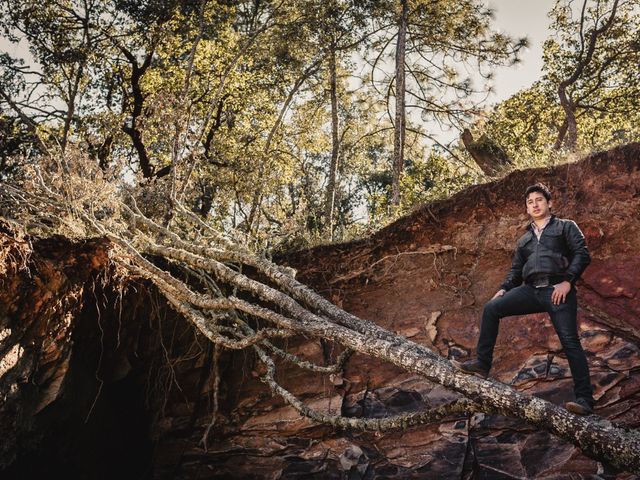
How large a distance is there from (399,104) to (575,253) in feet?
28.1

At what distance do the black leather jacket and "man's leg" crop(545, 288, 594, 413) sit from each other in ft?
0.60

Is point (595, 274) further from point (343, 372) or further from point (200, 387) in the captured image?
point (200, 387)

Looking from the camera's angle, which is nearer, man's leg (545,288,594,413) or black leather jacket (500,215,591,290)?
man's leg (545,288,594,413)

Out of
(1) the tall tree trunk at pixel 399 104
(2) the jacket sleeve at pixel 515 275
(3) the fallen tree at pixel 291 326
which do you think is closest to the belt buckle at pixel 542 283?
(2) the jacket sleeve at pixel 515 275

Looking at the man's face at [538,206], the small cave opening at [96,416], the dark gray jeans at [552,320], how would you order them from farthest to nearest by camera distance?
the small cave opening at [96,416], the man's face at [538,206], the dark gray jeans at [552,320]

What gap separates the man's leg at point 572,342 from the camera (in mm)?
3332

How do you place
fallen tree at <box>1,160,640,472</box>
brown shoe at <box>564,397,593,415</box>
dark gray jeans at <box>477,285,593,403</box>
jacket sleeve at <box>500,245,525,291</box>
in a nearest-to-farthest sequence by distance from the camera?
fallen tree at <box>1,160,640,472</box>
brown shoe at <box>564,397,593,415</box>
dark gray jeans at <box>477,285,593,403</box>
jacket sleeve at <box>500,245,525,291</box>

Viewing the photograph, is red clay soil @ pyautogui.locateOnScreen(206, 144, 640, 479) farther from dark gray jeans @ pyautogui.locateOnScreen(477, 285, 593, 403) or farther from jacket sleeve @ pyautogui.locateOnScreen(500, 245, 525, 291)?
jacket sleeve @ pyautogui.locateOnScreen(500, 245, 525, 291)

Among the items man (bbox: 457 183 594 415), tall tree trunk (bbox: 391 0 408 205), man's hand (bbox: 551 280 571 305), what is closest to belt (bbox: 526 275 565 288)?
man (bbox: 457 183 594 415)

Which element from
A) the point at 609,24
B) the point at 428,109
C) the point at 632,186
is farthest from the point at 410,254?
the point at 609,24

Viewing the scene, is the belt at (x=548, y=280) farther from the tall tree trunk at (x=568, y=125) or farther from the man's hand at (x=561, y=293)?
the tall tree trunk at (x=568, y=125)

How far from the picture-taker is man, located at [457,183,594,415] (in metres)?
3.52

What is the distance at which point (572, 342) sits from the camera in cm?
350

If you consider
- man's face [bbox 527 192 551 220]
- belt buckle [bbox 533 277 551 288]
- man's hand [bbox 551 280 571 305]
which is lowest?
man's hand [bbox 551 280 571 305]
